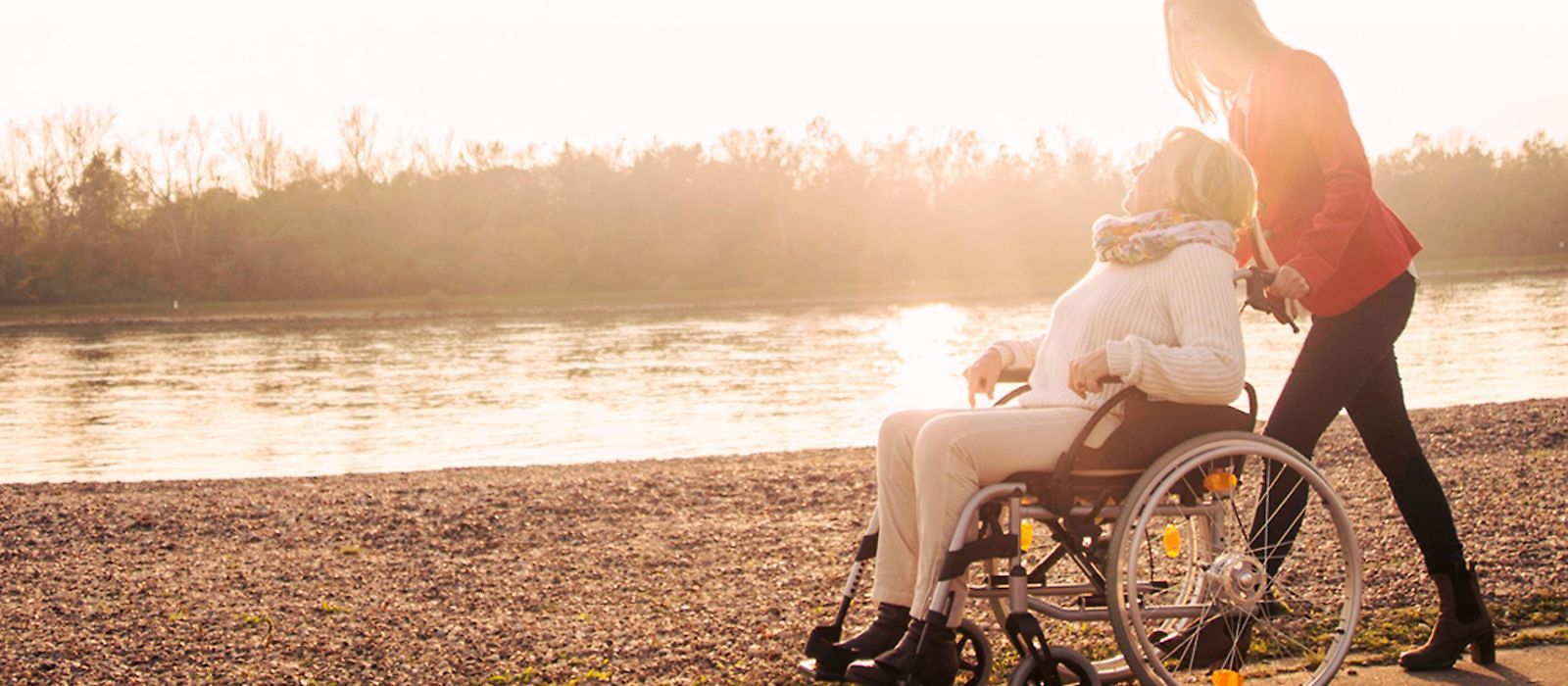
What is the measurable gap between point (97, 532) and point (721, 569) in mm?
3328

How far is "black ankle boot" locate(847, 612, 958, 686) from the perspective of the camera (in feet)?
9.48

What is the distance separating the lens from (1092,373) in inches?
116

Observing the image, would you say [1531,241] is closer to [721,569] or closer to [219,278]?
[219,278]

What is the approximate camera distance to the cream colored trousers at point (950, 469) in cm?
292

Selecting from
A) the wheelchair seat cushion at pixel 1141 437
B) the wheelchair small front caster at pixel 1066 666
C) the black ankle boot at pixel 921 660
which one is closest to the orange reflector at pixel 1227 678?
the wheelchair small front caster at pixel 1066 666

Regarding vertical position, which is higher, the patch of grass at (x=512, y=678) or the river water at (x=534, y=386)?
the patch of grass at (x=512, y=678)

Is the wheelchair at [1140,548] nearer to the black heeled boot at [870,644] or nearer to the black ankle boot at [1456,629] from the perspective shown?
the black heeled boot at [870,644]

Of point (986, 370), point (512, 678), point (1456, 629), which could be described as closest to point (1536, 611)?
point (1456, 629)

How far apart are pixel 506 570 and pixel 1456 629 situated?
3350 millimetres

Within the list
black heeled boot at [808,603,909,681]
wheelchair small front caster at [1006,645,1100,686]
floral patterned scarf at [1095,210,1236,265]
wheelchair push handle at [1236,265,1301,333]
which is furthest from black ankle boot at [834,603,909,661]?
wheelchair push handle at [1236,265,1301,333]

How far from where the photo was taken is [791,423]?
16344mm

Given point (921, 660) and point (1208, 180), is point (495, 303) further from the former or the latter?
point (921, 660)

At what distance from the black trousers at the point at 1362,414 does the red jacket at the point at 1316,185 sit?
0.07 metres

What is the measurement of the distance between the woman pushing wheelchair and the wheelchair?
0.17 feet
